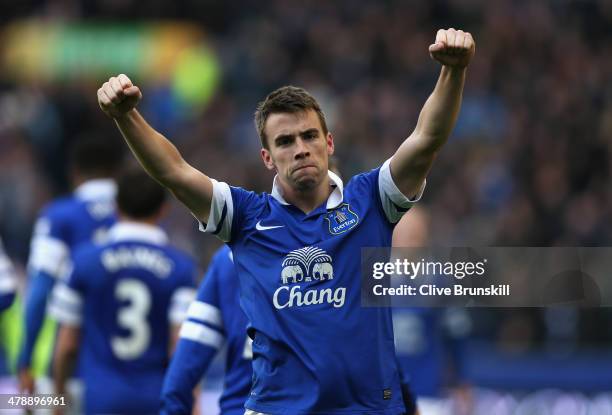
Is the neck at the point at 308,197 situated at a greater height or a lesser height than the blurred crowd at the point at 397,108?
lesser

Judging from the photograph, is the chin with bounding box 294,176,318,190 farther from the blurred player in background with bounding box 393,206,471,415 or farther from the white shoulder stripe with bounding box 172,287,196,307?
the blurred player in background with bounding box 393,206,471,415

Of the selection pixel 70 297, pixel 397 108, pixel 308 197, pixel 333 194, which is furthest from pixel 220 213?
pixel 397 108

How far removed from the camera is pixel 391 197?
4668mm

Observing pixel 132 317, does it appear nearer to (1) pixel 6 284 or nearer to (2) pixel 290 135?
(1) pixel 6 284

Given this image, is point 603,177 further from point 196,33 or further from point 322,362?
point 322,362

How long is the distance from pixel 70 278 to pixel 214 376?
396 centimetres

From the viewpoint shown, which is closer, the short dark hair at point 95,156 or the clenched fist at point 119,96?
the clenched fist at point 119,96

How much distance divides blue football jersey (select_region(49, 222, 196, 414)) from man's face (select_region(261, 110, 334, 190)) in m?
2.12

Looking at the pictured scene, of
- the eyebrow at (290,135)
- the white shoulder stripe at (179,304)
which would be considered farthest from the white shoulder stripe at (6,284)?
the eyebrow at (290,135)

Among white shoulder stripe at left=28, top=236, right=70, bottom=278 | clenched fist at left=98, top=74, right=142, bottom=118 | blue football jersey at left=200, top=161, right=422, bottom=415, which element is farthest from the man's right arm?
white shoulder stripe at left=28, top=236, right=70, bottom=278

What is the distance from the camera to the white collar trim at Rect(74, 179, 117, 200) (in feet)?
26.8

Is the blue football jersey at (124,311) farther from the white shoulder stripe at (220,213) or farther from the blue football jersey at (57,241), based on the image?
the white shoulder stripe at (220,213)

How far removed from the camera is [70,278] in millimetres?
6754

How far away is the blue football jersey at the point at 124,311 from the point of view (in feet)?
21.9
